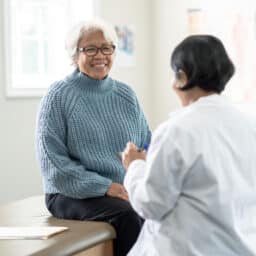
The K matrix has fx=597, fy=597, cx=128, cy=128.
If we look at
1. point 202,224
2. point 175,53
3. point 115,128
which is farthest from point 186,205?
point 115,128

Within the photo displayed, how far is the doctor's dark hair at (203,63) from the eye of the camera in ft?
5.56

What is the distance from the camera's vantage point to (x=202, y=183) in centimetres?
166

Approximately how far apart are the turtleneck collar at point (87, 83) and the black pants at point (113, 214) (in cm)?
47

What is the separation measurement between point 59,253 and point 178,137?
0.74m

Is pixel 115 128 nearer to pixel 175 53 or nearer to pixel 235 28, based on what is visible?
pixel 175 53

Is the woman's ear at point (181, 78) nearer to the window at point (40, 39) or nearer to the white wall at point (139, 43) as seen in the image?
the window at point (40, 39)

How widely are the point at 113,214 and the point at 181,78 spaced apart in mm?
903

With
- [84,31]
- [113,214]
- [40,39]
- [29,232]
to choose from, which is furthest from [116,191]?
[40,39]

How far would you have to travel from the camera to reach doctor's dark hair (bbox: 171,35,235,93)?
1.69 meters

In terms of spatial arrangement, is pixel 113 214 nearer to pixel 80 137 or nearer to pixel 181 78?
pixel 80 137

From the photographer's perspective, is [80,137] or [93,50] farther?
[93,50]

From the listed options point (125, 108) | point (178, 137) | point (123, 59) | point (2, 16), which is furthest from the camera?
point (123, 59)

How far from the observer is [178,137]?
5.38ft

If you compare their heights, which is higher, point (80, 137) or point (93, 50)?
point (93, 50)
